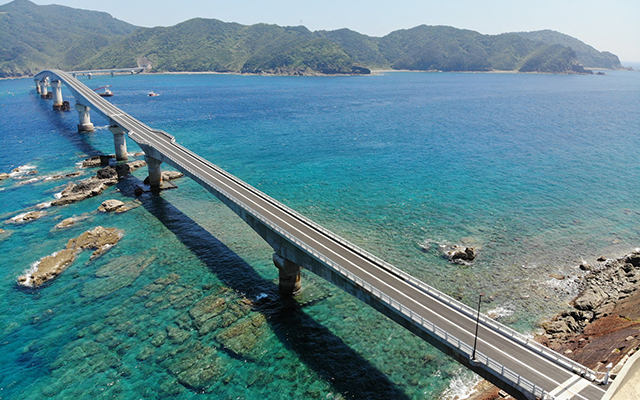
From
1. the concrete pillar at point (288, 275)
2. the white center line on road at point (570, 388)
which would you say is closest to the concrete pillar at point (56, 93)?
the concrete pillar at point (288, 275)

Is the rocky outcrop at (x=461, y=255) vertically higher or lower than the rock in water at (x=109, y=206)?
lower

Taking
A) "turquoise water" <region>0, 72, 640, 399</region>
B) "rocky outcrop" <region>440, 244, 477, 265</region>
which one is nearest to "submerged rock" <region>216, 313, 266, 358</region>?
"turquoise water" <region>0, 72, 640, 399</region>

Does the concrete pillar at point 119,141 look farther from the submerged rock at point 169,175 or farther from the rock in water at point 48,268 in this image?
the rock in water at point 48,268

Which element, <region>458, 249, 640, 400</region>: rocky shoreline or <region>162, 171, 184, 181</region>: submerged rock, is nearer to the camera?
<region>458, 249, 640, 400</region>: rocky shoreline

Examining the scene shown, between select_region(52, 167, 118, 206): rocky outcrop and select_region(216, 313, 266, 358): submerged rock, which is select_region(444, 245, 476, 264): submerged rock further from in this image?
select_region(52, 167, 118, 206): rocky outcrop

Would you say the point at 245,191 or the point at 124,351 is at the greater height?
the point at 245,191

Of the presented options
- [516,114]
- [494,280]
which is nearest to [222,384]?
[494,280]

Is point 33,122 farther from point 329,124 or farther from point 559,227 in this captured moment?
point 559,227
